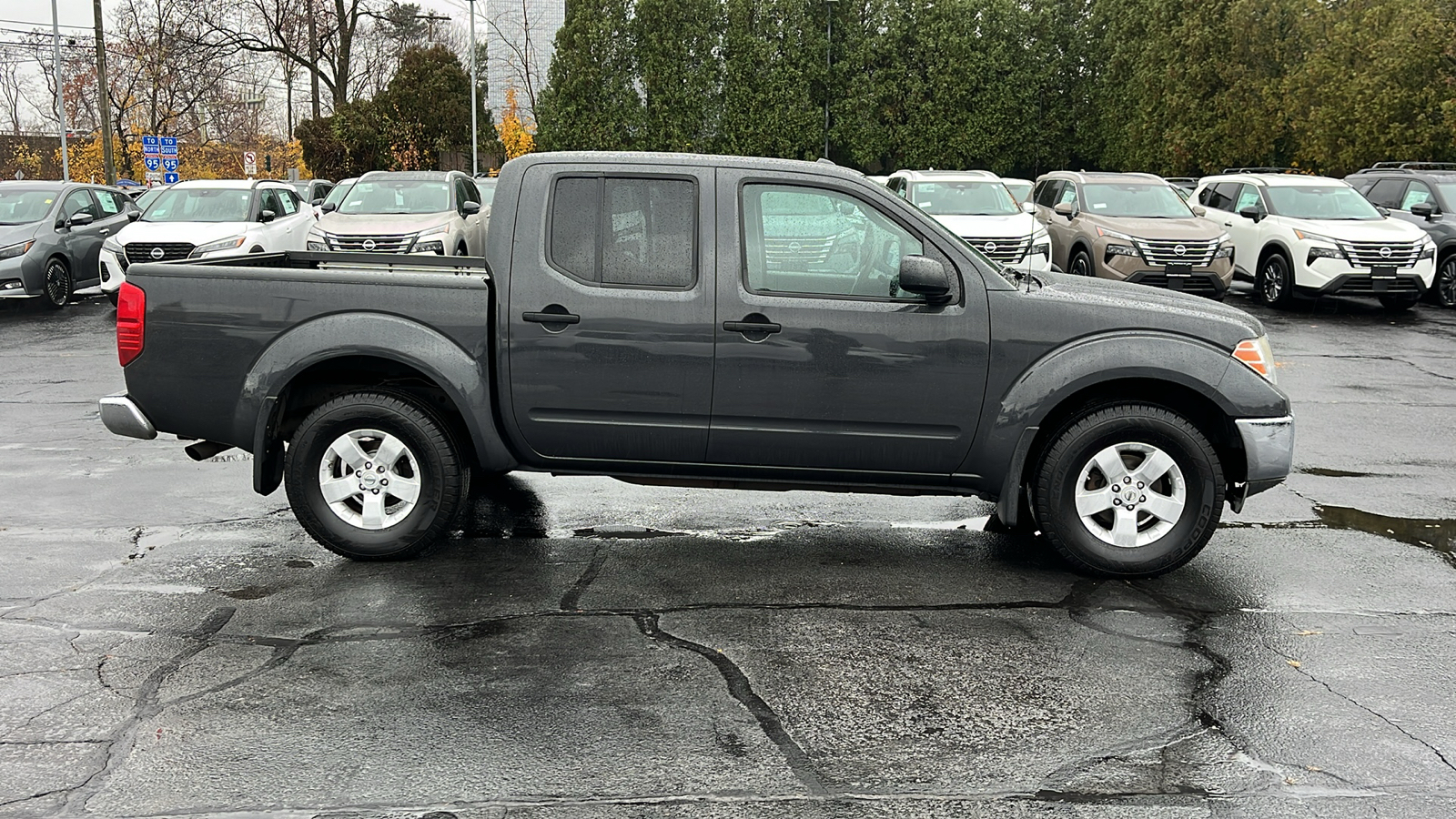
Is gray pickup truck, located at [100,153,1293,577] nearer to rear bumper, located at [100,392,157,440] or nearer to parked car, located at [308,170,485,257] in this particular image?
rear bumper, located at [100,392,157,440]

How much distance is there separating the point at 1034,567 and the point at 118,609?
4.09 metres

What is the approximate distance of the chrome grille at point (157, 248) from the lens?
1725 cm

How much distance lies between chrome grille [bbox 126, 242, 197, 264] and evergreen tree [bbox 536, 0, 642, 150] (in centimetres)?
2812

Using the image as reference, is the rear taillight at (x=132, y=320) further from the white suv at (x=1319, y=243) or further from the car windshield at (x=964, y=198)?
the white suv at (x=1319, y=243)

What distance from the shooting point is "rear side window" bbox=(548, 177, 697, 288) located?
19.6ft

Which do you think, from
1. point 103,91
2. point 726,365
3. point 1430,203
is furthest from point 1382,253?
point 103,91

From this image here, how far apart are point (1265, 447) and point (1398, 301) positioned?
50.0ft

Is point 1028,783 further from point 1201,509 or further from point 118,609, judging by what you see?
point 118,609

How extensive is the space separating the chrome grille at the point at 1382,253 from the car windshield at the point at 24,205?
59.8 feet

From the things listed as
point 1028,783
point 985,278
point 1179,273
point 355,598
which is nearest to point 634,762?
point 1028,783

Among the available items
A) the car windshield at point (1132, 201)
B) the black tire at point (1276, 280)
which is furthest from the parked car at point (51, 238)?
the black tire at point (1276, 280)

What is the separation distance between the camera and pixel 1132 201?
1875 centimetres

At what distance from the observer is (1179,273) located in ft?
56.7

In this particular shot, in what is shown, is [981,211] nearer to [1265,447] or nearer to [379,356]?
[1265,447]
